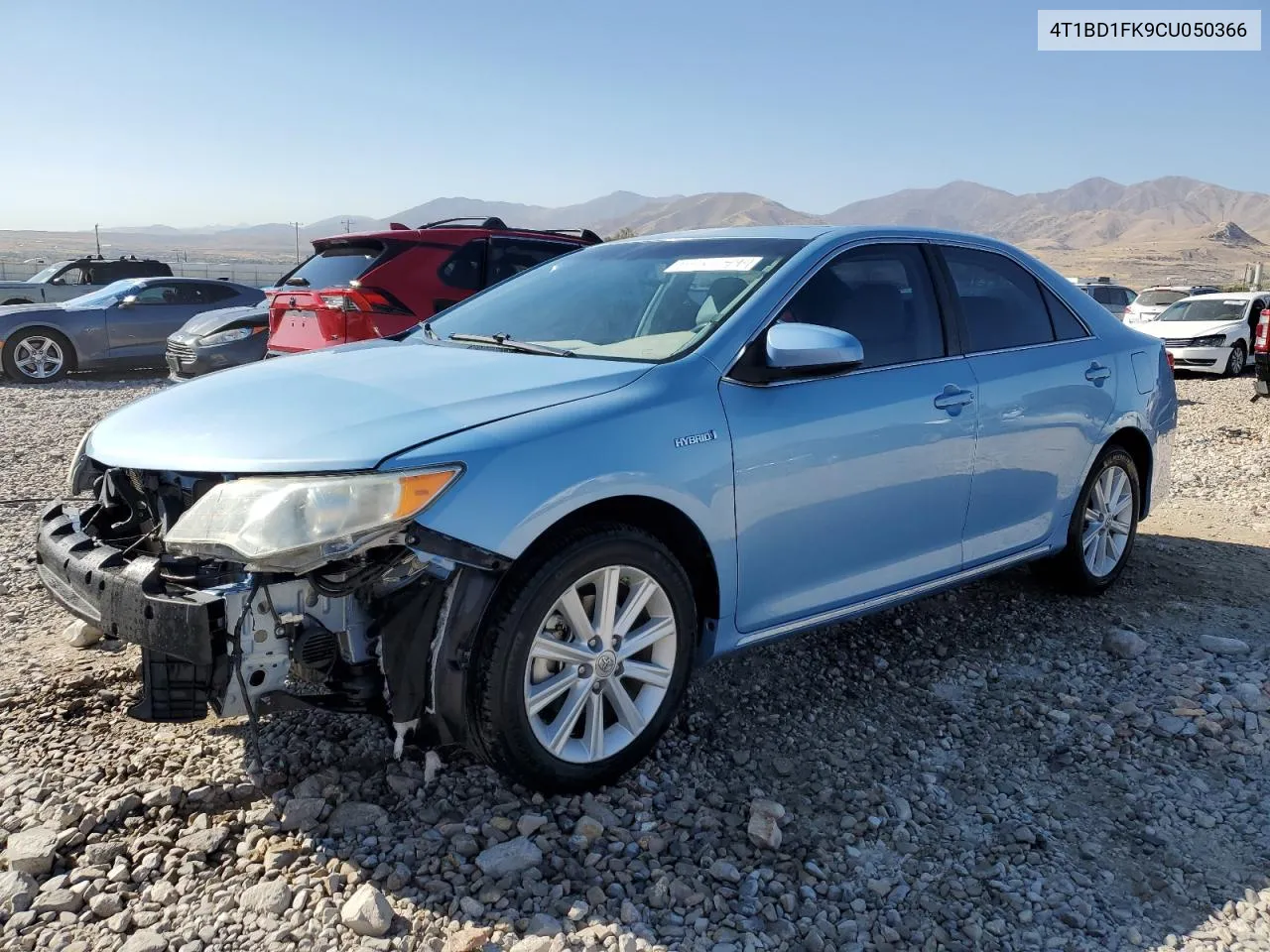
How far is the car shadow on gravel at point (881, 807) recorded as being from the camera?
2570 millimetres

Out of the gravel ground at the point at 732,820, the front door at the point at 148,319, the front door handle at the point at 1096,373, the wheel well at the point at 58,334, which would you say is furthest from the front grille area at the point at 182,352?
the front door handle at the point at 1096,373

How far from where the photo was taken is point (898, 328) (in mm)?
3807

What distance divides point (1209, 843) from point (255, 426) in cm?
293

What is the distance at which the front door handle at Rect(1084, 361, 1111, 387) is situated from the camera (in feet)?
14.8

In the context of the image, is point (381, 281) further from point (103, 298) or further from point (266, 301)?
point (103, 298)

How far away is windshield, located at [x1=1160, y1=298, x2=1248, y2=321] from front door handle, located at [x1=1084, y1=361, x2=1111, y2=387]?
14492 mm

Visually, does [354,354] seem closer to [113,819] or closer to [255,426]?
[255,426]

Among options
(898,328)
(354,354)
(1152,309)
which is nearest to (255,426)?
(354,354)

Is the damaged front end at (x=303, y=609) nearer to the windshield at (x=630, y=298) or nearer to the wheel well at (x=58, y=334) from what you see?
the windshield at (x=630, y=298)

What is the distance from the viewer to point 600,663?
2.89 m

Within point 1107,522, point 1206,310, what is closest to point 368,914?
point 1107,522

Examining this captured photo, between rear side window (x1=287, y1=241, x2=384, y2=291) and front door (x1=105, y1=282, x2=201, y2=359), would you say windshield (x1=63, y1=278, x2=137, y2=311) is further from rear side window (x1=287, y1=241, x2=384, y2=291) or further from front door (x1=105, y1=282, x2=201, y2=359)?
rear side window (x1=287, y1=241, x2=384, y2=291)

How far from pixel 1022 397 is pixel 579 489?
2.24 m

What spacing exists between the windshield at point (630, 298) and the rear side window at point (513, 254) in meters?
3.77
